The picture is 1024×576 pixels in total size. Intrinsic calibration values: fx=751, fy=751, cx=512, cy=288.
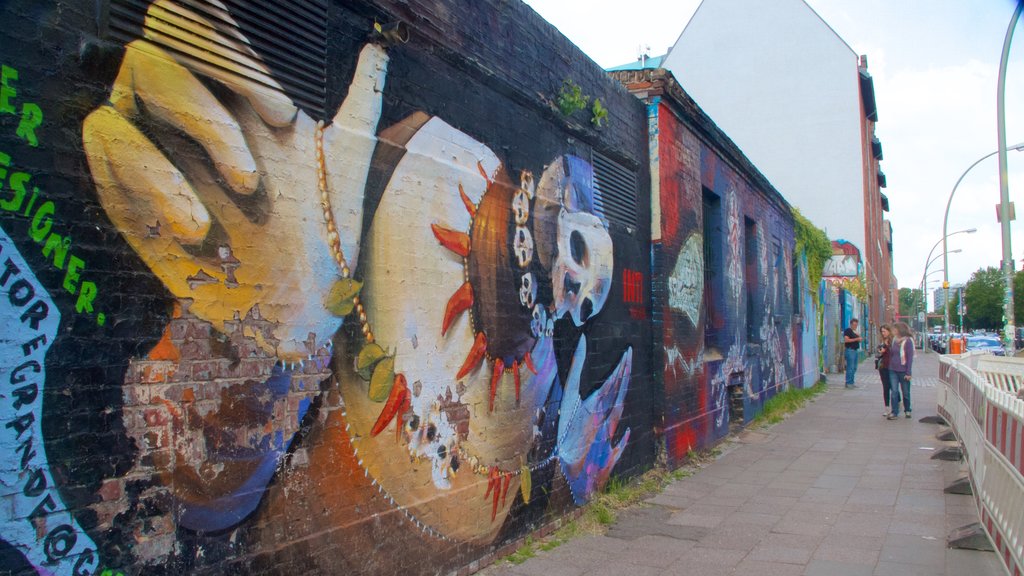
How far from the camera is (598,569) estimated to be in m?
4.97

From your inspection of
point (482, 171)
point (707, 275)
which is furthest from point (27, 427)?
point (707, 275)

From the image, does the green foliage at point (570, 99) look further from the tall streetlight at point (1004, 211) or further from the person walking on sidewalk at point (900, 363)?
the tall streetlight at point (1004, 211)

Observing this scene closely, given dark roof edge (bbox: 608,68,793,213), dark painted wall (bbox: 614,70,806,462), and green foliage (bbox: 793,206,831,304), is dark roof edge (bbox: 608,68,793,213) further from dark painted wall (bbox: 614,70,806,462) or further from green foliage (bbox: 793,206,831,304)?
green foliage (bbox: 793,206,831,304)

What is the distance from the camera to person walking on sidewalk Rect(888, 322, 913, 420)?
12258 millimetres

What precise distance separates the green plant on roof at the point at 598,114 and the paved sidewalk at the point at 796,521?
3.49m

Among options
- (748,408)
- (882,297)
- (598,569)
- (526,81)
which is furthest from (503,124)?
(882,297)

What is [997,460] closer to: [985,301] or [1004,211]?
[1004,211]

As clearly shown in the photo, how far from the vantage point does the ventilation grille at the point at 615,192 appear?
6.97 meters

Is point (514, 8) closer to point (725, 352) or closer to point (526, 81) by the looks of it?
point (526, 81)

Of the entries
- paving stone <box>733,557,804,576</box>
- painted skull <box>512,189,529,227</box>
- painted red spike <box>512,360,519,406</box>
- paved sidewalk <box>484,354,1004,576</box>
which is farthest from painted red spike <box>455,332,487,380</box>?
paving stone <box>733,557,804,576</box>

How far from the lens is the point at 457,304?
15.5ft

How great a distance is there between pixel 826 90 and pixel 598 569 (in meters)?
33.9

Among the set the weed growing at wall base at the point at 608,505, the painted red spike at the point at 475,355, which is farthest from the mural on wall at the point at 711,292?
the painted red spike at the point at 475,355

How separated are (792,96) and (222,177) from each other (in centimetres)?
3506
